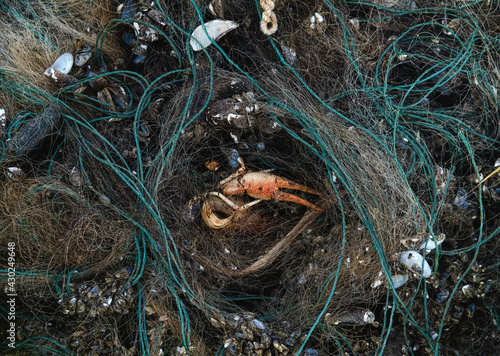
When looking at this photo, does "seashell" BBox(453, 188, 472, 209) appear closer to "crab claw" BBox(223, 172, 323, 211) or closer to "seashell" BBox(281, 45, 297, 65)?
"crab claw" BBox(223, 172, 323, 211)

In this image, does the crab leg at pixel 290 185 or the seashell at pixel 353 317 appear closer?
the seashell at pixel 353 317

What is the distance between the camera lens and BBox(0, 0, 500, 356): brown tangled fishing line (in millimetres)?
1777

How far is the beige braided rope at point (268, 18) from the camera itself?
6.30ft

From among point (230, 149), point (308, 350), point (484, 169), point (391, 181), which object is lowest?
point (308, 350)

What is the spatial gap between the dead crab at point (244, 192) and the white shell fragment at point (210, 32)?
0.59m

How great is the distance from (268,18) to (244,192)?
0.85 m

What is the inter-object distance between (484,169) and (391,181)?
53cm

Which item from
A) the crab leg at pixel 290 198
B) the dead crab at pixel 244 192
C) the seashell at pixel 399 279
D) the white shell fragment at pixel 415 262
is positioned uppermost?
the dead crab at pixel 244 192

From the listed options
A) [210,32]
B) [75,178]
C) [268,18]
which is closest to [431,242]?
[268,18]

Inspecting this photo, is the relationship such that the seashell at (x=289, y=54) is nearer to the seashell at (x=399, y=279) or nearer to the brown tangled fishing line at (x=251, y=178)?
the brown tangled fishing line at (x=251, y=178)

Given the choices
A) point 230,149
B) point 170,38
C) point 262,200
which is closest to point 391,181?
point 262,200

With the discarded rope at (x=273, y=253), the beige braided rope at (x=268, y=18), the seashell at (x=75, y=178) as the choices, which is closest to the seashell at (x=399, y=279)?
the discarded rope at (x=273, y=253)

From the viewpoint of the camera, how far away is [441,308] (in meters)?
1.81

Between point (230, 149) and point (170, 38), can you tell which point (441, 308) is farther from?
point (170, 38)
